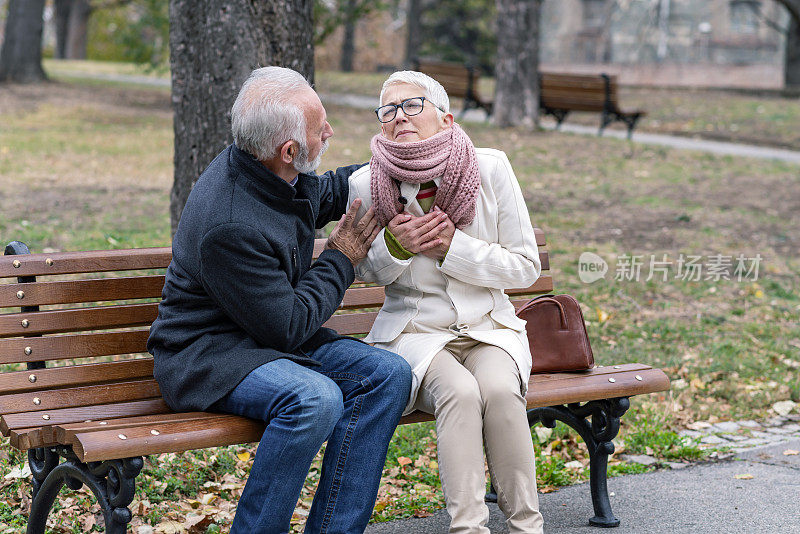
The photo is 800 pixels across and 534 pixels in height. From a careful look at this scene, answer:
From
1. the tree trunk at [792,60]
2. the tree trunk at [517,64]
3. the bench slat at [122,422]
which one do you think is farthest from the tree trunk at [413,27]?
the bench slat at [122,422]

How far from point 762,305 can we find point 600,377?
3.71m

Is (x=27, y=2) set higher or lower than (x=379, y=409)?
higher

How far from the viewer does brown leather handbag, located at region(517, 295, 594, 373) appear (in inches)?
147

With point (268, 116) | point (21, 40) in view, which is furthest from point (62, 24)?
point (268, 116)

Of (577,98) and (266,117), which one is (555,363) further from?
(577,98)

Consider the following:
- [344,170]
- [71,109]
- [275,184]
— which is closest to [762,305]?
[344,170]

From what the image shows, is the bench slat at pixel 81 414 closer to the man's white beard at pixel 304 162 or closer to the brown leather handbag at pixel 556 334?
the man's white beard at pixel 304 162

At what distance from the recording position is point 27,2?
58.2 ft

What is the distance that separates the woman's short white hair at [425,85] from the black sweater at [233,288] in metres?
0.56

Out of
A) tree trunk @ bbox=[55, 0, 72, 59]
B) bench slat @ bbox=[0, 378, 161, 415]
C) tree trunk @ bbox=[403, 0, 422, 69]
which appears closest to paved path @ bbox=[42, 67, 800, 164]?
tree trunk @ bbox=[403, 0, 422, 69]

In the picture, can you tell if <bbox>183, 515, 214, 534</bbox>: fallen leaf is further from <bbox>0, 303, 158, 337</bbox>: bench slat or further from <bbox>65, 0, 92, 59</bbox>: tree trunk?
<bbox>65, 0, 92, 59</bbox>: tree trunk

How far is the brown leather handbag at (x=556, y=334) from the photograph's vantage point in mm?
3725

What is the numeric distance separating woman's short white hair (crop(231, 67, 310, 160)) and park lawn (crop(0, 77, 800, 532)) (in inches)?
56.0

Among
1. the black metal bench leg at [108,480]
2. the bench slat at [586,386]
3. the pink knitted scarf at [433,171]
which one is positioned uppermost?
the pink knitted scarf at [433,171]
